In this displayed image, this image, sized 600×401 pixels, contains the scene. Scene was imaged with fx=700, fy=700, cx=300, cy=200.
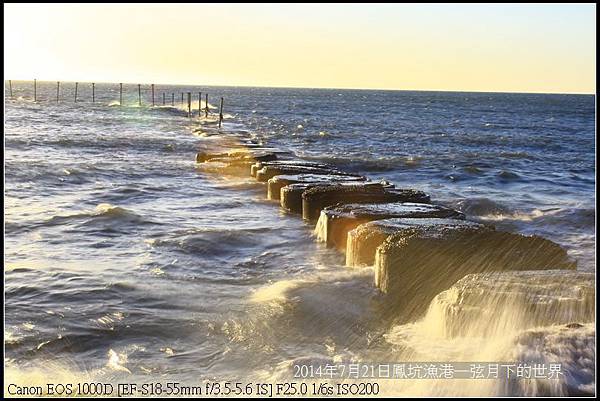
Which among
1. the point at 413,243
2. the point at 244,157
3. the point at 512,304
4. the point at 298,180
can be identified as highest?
the point at 413,243

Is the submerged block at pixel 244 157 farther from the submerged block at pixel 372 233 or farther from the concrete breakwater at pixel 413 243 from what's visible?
the submerged block at pixel 372 233

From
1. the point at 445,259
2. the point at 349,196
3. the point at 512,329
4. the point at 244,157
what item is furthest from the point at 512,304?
the point at 244,157

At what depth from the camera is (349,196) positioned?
12.6 m

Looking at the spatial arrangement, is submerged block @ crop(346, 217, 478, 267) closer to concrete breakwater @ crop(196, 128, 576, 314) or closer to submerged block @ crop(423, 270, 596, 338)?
concrete breakwater @ crop(196, 128, 576, 314)

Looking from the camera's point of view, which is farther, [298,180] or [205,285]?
[298,180]

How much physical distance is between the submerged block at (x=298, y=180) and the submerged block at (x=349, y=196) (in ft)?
5.02

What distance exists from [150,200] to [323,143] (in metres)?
25.2

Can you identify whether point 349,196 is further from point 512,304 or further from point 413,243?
point 512,304

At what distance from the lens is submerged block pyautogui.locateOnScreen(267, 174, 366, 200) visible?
49.7ft

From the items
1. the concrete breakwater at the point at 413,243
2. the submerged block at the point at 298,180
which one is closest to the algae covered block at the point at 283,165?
the submerged block at the point at 298,180

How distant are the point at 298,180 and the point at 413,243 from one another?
758 cm

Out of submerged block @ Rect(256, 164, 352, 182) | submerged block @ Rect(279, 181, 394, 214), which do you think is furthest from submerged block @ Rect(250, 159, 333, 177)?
submerged block @ Rect(279, 181, 394, 214)

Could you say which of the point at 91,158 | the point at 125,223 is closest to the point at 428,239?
the point at 125,223

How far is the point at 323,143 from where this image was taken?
41.2m
